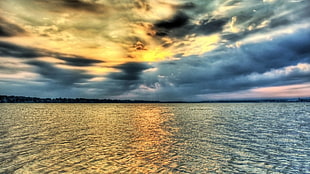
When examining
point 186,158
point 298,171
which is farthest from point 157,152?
point 298,171

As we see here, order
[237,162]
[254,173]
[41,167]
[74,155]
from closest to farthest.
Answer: [254,173]
[41,167]
[237,162]
[74,155]

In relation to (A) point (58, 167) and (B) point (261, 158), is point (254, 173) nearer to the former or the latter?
(B) point (261, 158)

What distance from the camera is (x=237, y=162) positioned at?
780 inches

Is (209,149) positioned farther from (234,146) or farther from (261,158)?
(261,158)

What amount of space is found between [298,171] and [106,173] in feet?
53.3

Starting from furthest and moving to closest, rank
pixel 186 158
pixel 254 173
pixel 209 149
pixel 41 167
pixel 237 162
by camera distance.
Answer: pixel 209 149
pixel 186 158
pixel 237 162
pixel 41 167
pixel 254 173

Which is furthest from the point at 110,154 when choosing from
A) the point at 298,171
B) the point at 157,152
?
the point at 298,171

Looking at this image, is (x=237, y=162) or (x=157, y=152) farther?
(x=157, y=152)

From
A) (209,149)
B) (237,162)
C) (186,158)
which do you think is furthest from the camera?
(209,149)

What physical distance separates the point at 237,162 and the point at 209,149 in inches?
225

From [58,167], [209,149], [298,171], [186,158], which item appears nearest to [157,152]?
[186,158]

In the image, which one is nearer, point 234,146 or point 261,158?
point 261,158

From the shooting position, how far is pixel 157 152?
950 inches

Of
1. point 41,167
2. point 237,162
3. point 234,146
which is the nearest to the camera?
point 41,167
